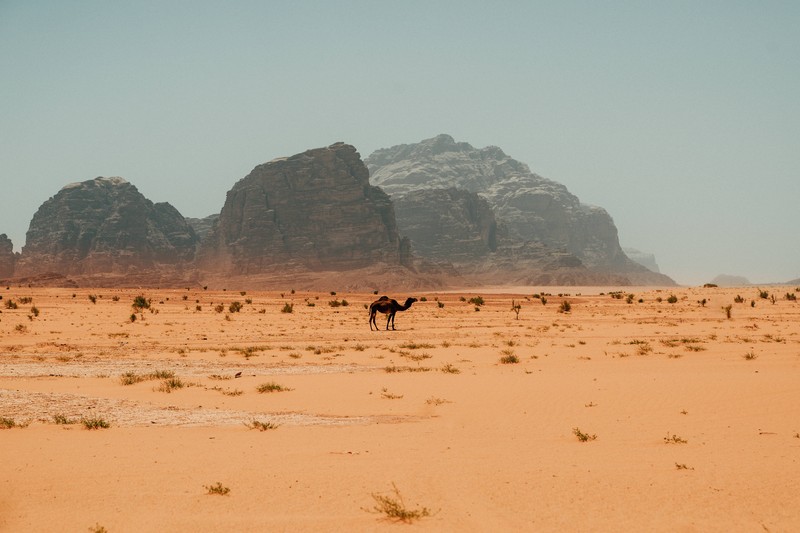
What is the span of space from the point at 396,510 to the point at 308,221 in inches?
7138

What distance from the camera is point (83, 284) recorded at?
157500mm

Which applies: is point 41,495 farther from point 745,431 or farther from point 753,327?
point 753,327

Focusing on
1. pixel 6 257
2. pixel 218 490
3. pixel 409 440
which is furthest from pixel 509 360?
pixel 6 257

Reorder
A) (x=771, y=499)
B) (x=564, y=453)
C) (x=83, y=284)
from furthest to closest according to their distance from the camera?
(x=83, y=284), (x=564, y=453), (x=771, y=499)

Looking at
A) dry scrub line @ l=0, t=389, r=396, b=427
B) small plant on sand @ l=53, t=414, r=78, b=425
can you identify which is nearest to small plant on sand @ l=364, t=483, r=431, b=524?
dry scrub line @ l=0, t=389, r=396, b=427

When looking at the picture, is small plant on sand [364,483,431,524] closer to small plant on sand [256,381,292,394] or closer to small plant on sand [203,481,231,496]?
small plant on sand [203,481,231,496]

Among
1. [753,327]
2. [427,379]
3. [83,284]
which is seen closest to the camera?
[427,379]

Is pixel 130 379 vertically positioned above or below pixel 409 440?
below

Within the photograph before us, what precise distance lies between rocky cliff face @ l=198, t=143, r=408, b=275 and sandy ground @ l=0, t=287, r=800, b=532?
150895 mm

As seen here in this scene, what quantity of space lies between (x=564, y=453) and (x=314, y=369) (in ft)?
36.7

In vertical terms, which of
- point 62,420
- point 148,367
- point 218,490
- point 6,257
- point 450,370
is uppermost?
point 6,257

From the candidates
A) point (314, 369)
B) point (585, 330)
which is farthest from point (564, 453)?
point (585, 330)

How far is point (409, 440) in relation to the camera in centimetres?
916

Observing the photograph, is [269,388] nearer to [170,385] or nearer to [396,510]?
[170,385]
